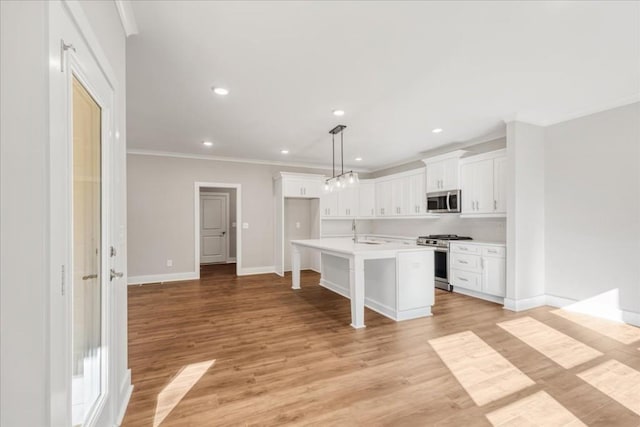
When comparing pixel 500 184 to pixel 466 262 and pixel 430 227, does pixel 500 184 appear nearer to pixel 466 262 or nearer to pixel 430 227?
pixel 466 262

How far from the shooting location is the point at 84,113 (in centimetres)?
136

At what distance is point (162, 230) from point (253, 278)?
2.10 m

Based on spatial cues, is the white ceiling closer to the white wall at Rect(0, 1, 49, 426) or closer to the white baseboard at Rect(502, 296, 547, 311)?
the white wall at Rect(0, 1, 49, 426)

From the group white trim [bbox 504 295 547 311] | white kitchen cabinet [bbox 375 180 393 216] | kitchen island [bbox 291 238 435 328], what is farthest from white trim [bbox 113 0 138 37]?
white kitchen cabinet [bbox 375 180 393 216]

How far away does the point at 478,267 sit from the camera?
4500mm

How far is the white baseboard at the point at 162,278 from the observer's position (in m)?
5.63

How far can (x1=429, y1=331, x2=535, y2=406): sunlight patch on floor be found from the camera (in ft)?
6.86

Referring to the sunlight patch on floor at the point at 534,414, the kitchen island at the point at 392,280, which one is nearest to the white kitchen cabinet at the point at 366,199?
the kitchen island at the point at 392,280

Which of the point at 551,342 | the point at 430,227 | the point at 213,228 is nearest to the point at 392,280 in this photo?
the point at 551,342

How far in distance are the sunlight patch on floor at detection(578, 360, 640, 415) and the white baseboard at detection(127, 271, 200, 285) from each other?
613 cm

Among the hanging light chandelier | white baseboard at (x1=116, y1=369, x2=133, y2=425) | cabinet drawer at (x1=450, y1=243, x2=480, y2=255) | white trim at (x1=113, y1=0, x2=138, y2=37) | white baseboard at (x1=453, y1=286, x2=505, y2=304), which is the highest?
white trim at (x1=113, y1=0, x2=138, y2=37)

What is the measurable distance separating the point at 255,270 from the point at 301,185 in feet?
7.27

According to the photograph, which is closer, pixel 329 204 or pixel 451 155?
pixel 451 155

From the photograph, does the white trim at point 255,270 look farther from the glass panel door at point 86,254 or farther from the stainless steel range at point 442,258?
the glass panel door at point 86,254
